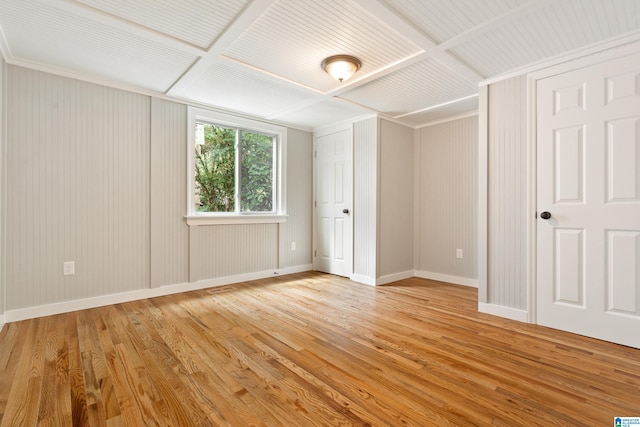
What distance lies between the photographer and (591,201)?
240 cm

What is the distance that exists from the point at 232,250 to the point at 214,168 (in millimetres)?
1138

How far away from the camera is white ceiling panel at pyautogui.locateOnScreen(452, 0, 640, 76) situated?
76.4 inches

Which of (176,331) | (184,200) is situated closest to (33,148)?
(184,200)

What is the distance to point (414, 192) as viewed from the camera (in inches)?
184

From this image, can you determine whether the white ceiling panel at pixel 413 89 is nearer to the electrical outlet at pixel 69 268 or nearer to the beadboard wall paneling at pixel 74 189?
the beadboard wall paneling at pixel 74 189

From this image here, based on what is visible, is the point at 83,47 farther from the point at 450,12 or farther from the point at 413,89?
the point at 413,89

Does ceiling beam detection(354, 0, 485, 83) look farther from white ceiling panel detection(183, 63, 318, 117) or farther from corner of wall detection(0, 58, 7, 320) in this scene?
corner of wall detection(0, 58, 7, 320)

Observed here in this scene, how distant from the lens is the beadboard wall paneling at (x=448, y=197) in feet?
13.4

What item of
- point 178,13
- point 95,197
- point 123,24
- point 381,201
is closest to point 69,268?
point 95,197

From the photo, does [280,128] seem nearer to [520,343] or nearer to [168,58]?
[168,58]

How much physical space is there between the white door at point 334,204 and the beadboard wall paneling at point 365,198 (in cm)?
10

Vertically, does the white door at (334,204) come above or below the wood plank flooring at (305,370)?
above

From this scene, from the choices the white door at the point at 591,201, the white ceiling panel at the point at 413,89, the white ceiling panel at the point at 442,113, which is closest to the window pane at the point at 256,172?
the white ceiling panel at the point at 413,89

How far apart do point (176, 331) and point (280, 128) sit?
10.4ft
